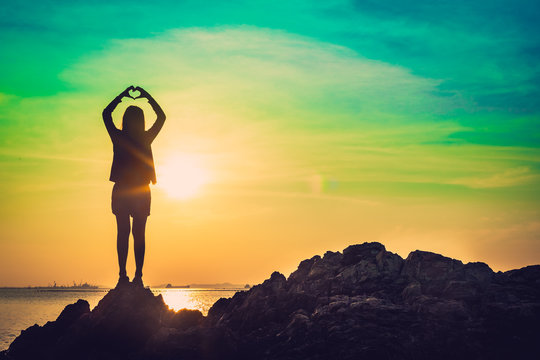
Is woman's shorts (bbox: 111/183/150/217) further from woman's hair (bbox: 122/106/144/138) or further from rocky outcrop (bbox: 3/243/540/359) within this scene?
rocky outcrop (bbox: 3/243/540/359)

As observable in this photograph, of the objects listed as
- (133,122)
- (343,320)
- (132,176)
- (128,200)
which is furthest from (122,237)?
(343,320)

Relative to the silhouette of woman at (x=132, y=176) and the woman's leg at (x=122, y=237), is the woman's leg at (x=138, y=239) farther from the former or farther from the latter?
the woman's leg at (x=122, y=237)

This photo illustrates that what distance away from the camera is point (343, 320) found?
23.1m

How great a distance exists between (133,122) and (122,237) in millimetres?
3933

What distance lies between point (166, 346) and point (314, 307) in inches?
329

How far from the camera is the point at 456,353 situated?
22.7 meters

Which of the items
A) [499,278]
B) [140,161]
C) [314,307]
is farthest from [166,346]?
[499,278]

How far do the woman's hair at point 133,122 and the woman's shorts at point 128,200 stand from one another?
184 cm

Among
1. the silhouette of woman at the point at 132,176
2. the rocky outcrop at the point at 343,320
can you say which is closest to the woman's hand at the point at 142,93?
the silhouette of woman at the point at 132,176

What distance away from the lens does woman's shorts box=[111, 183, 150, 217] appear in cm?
2019

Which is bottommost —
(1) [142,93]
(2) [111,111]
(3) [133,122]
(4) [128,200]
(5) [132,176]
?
(4) [128,200]

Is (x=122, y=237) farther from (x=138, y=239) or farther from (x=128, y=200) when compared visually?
(x=128, y=200)

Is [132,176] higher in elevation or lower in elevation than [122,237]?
higher

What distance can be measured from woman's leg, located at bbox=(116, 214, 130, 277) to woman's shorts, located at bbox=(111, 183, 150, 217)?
0.77ft
